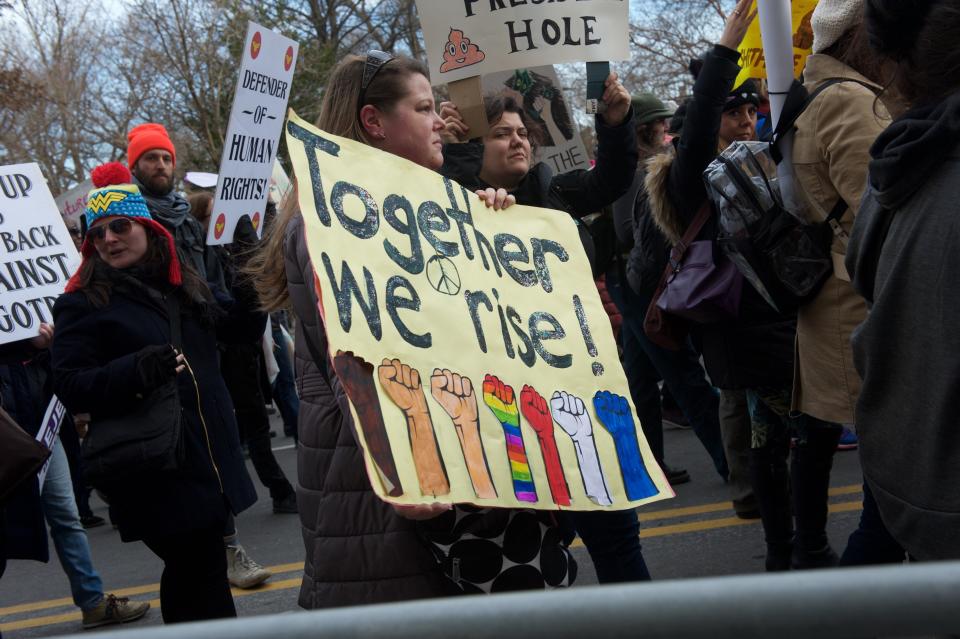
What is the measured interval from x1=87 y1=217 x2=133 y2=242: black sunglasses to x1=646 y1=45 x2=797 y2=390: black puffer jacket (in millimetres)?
1820

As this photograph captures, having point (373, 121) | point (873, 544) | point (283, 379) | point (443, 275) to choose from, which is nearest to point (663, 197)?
point (873, 544)

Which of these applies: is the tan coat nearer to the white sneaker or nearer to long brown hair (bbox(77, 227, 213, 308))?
long brown hair (bbox(77, 227, 213, 308))

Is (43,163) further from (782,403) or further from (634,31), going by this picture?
(782,403)

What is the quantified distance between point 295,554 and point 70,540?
1116mm

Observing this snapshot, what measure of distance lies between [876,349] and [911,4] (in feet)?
2.00

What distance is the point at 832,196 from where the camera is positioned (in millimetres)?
2908

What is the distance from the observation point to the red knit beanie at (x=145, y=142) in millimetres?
5613

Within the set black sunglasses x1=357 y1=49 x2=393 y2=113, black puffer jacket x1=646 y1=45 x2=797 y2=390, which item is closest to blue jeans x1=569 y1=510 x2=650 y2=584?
black puffer jacket x1=646 y1=45 x2=797 y2=390

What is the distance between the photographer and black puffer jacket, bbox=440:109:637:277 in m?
3.18

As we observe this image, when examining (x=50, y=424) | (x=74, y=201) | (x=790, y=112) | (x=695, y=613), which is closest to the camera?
(x=695, y=613)

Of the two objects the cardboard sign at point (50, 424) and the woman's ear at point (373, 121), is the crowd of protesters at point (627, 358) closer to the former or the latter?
the woman's ear at point (373, 121)

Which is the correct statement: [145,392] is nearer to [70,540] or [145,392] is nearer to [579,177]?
[579,177]

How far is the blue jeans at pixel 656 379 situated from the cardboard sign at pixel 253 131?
1.89 meters

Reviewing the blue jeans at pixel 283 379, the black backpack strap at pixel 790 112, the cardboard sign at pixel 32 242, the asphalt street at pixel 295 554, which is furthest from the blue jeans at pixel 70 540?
the black backpack strap at pixel 790 112
